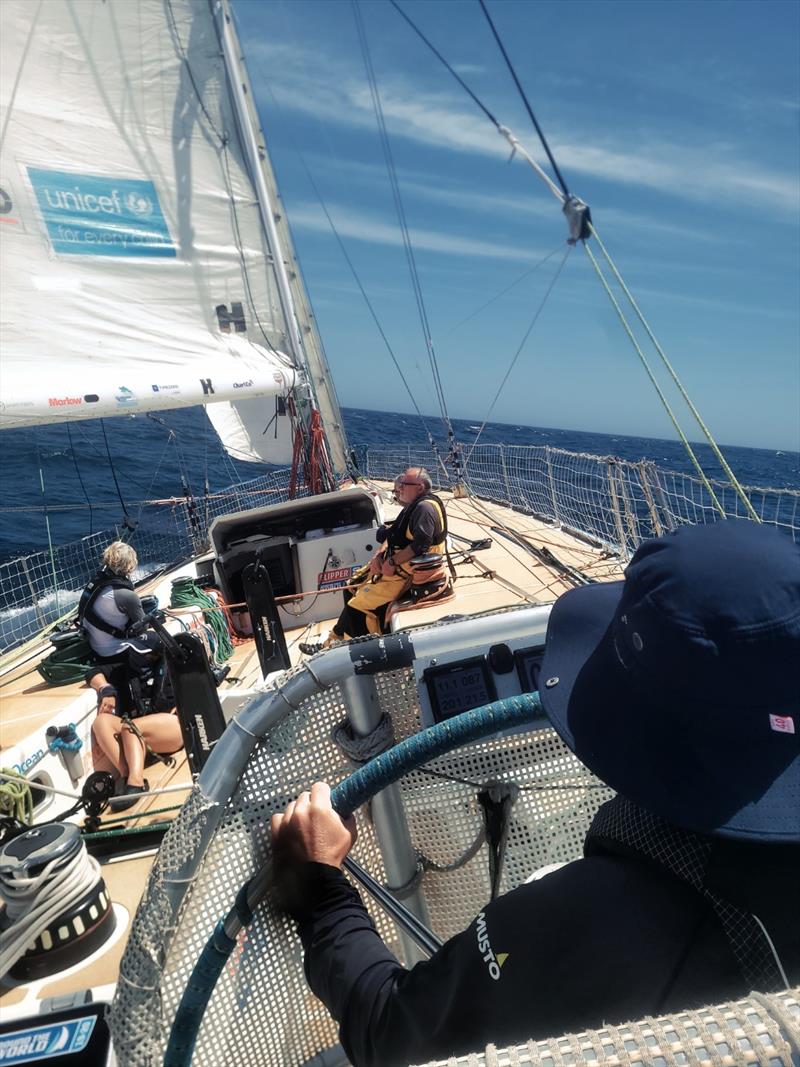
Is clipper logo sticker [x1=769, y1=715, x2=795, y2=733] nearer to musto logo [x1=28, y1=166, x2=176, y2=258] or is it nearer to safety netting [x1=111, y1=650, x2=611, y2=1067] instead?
safety netting [x1=111, y1=650, x2=611, y2=1067]

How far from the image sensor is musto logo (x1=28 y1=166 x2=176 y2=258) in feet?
21.4

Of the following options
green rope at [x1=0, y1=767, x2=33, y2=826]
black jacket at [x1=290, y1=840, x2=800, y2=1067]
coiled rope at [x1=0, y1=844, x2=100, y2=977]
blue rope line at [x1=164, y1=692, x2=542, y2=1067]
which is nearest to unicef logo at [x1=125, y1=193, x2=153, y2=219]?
green rope at [x1=0, y1=767, x2=33, y2=826]

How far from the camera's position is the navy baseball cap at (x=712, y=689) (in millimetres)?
833

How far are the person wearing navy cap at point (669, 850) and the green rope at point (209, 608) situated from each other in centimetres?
562

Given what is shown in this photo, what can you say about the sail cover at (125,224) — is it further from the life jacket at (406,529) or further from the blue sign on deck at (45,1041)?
the blue sign on deck at (45,1041)

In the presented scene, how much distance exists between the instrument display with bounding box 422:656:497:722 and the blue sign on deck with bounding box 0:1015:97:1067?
896 millimetres

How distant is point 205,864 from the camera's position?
1.21 metres

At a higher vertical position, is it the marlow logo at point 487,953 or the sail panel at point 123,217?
the sail panel at point 123,217

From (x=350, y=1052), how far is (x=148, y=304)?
7.54m

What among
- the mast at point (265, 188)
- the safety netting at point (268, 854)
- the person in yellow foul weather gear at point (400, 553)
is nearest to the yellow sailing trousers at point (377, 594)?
the person in yellow foul weather gear at point (400, 553)

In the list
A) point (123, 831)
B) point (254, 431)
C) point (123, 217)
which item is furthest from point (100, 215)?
point (123, 831)

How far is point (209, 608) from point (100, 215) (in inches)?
169

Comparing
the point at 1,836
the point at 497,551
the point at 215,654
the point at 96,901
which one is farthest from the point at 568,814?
the point at 497,551

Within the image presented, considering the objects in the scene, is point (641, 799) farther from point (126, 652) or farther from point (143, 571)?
point (143, 571)
